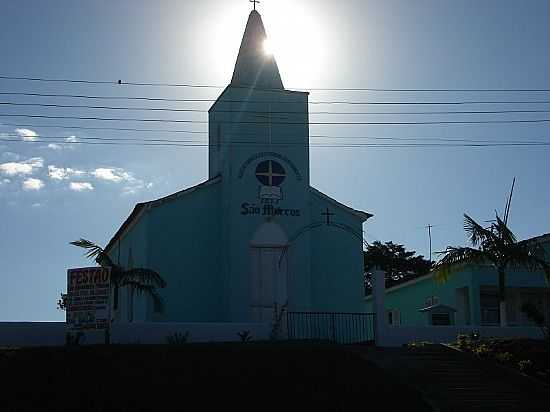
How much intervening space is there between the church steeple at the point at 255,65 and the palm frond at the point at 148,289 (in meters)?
8.31

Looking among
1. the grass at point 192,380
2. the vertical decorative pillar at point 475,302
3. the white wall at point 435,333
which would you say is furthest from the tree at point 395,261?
the grass at point 192,380

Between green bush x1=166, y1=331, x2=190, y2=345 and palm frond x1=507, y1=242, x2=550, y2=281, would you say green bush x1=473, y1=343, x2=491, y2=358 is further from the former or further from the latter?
green bush x1=166, y1=331, x2=190, y2=345

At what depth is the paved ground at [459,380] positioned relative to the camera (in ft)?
72.3

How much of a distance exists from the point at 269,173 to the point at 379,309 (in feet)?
22.7

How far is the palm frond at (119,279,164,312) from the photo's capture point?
95.5 feet

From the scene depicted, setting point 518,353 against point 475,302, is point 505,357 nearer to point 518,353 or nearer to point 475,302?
point 518,353

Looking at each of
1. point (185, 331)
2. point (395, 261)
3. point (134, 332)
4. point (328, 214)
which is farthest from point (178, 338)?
point (395, 261)

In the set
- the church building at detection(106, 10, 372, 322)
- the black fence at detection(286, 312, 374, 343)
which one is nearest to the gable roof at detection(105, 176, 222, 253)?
the church building at detection(106, 10, 372, 322)

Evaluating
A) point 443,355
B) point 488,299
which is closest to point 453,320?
point 488,299

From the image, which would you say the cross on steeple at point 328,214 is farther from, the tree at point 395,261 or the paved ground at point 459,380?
the tree at point 395,261

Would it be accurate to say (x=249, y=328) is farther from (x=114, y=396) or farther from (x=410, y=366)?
(x=114, y=396)

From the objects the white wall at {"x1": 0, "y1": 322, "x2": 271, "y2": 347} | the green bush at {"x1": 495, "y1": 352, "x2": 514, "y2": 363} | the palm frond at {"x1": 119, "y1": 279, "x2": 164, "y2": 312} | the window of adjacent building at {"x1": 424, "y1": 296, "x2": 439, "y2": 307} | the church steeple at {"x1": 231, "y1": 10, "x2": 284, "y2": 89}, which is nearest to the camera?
the green bush at {"x1": 495, "y1": 352, "x2": 514, "y2": 363}

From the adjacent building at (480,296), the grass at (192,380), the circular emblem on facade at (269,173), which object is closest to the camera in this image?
the grass at (192,380)

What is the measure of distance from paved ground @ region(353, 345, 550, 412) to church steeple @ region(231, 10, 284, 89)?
11.5 m
